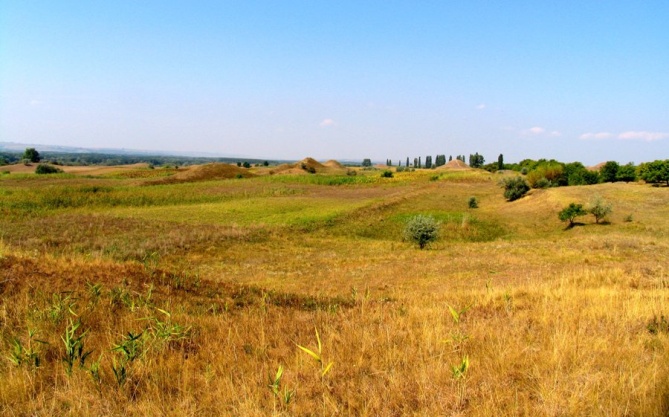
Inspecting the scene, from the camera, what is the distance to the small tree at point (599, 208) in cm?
3078

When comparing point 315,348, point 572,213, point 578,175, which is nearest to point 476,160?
point 578,175

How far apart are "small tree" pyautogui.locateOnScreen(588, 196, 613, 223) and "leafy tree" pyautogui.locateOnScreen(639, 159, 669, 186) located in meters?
20.5

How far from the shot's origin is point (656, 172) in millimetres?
44469

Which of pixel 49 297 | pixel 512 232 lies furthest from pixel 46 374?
pixel 512 232

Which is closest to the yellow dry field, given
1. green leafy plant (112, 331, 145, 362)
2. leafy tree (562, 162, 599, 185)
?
green leafy plant (112, 331, 145, 362)

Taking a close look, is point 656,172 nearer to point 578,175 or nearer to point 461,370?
point 578,175

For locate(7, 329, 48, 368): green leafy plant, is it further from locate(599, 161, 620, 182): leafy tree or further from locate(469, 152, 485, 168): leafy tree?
locate(469, 152, 485, 168): leafy tree

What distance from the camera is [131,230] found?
92.1 feet

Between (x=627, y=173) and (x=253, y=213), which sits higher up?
(x=627, y=173)

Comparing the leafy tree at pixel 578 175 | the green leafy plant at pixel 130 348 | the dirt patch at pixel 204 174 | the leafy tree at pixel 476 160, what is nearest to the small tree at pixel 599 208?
the leafy tree at pixel 578 175

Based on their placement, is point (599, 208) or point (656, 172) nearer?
point (599, 208)

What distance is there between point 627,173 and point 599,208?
115 feet

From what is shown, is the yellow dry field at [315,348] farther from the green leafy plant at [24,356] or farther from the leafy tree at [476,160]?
the leafy tree at [476,160]

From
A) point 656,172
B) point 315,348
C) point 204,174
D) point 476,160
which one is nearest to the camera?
point 315,348
